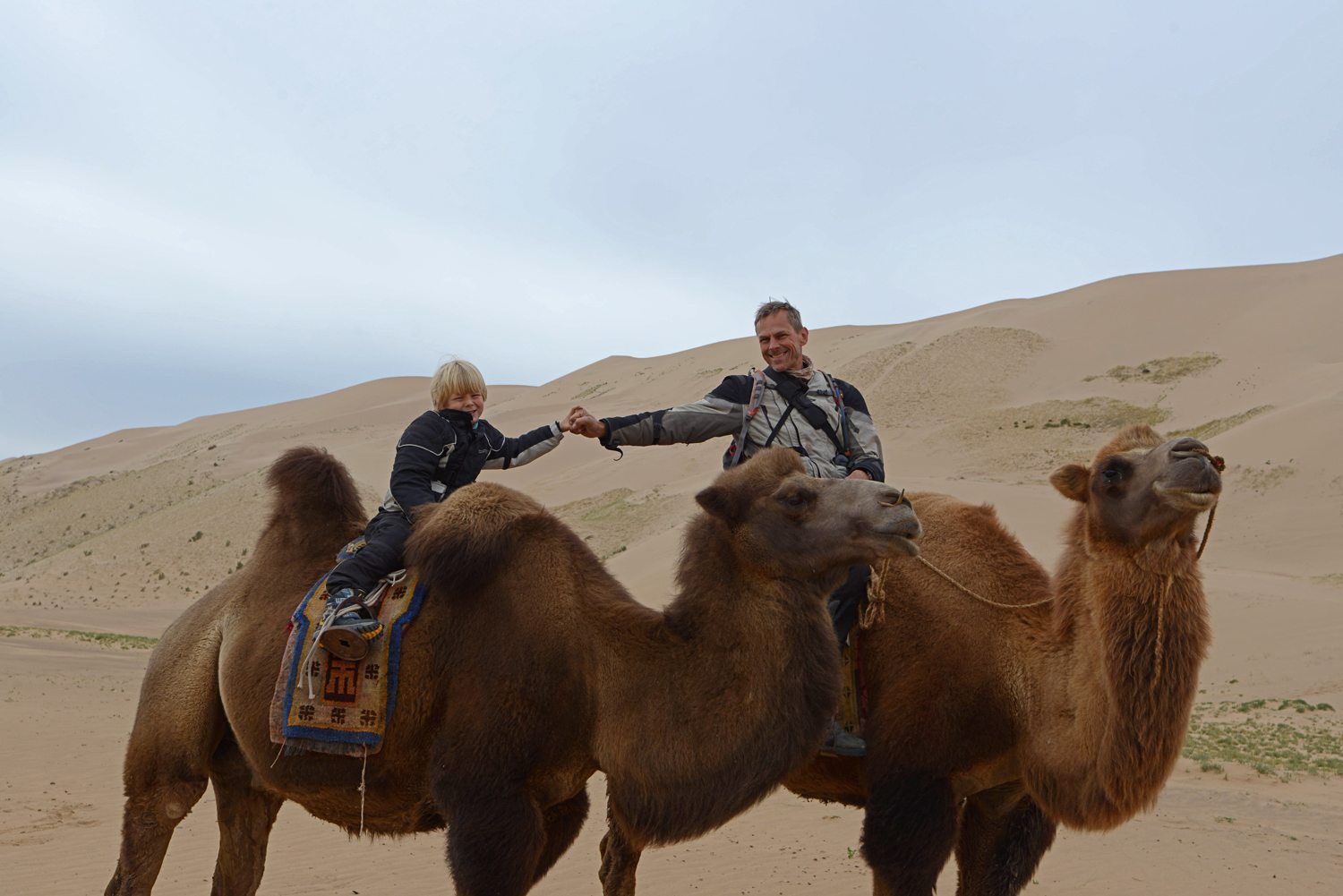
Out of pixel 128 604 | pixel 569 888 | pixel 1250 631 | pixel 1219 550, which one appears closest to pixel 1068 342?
pixel 1219 550

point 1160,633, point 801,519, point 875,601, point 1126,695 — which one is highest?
point 801,519

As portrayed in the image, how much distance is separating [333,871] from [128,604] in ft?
95.1

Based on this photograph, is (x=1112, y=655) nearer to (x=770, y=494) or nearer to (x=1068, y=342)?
(x=770, y=494)

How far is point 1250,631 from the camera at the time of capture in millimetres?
18969

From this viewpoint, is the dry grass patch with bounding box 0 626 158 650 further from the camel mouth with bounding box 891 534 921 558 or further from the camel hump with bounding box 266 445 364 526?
the camel mouth with bounding box 891 534 921 558

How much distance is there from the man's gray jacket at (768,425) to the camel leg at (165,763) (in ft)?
7.03

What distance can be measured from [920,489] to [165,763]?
24215 millimetres

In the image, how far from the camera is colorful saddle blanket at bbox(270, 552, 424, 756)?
444 cm

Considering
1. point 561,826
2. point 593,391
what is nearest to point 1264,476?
point 561,826

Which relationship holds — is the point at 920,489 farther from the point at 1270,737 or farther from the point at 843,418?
the point at 843,418

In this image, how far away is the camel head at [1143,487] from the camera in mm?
4180

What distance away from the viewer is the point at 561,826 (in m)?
4.66

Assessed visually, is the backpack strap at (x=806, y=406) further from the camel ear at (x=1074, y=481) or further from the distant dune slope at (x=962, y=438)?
the distant dune slope at (x=962, y=438)

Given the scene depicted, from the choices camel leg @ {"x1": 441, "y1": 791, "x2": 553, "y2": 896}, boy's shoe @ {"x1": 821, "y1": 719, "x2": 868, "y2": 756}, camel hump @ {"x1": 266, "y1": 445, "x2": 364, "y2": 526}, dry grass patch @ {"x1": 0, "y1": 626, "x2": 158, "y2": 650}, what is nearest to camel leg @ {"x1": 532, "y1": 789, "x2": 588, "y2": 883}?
camel leg @ {"x1": 441, "y1": 791, "x2": 553, "y2": 896}
